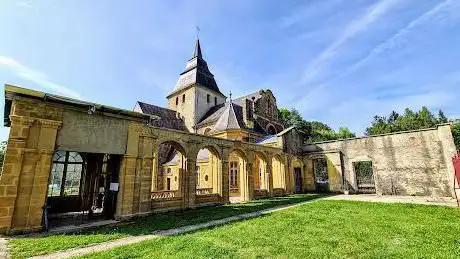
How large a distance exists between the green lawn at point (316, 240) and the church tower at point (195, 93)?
2099 cm

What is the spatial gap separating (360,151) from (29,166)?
21879mm

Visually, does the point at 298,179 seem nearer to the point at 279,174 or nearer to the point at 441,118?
the point at 279,174

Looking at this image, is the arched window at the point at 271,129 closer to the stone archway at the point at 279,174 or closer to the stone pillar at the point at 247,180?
the stone archway at the point at 279,174

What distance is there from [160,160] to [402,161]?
2165 cm

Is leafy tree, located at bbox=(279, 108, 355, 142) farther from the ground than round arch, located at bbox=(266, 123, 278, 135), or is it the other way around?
leafy tree, located at bbox=(279, 108, 355, 142)

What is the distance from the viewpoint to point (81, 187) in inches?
479

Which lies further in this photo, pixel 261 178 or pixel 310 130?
pixel 310 130

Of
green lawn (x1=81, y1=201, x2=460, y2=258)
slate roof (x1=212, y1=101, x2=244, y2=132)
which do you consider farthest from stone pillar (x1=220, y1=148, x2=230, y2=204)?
slate roof (x1=212, y1=101, x2=244, y2=132)

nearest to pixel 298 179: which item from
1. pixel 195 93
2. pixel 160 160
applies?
pixel 160 160

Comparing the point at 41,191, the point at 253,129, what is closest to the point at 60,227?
the point at 41,191

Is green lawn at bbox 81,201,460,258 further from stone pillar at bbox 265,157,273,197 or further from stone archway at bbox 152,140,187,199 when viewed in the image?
stone archway at bbox 152,140,187,199

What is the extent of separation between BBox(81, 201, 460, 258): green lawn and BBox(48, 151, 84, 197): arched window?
25.5 feet

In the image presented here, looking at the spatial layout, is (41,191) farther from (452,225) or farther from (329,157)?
(329,157)

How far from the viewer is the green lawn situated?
5.05 metres
